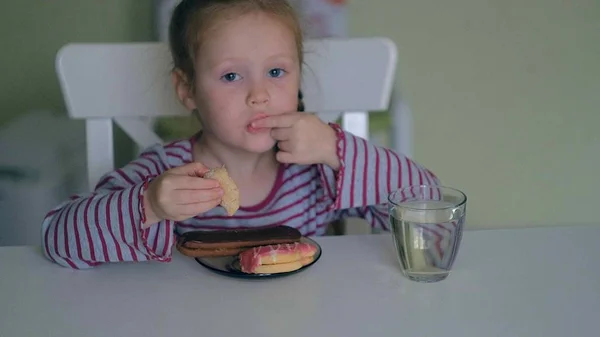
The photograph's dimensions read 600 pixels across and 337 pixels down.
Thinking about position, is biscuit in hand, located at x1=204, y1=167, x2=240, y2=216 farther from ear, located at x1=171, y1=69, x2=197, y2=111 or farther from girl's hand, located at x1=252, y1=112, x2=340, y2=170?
ear, located at x1=171, y1=69, x2=197, y2=111

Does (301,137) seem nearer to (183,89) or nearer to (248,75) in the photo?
(248,75)

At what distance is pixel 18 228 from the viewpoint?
1.40m

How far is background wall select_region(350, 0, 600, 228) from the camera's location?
1.64 m

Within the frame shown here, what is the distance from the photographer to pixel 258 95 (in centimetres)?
85

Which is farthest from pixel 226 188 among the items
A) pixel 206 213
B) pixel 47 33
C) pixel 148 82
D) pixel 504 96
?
pixel 504 96

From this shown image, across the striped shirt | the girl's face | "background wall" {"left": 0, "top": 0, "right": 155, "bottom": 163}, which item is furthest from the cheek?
"background wall" {"left": 0, "top": 0, "right": 155, "bottom": 163}

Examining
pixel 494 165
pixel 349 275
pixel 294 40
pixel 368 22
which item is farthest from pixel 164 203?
pixel 494 165

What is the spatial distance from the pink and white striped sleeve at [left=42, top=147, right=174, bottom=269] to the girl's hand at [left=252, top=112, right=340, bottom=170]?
173 mm

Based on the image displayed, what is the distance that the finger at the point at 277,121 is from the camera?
0.86m

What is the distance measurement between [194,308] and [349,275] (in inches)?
6.4

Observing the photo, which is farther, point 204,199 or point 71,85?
point 71,85

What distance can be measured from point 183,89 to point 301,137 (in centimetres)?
21

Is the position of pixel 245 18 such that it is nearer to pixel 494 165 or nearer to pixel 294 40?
pixel 294 40

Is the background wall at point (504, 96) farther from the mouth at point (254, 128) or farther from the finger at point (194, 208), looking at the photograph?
the finger at point (194, 208)
